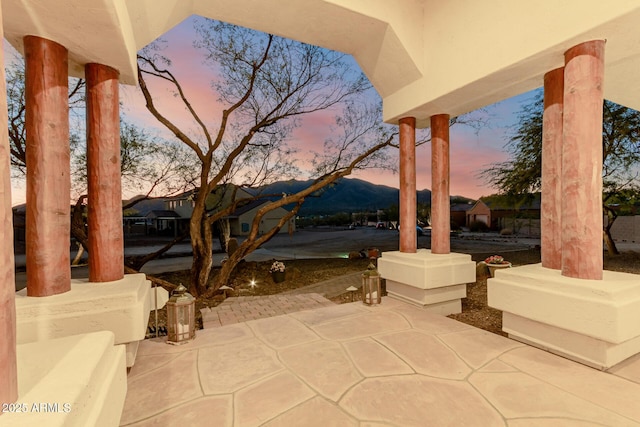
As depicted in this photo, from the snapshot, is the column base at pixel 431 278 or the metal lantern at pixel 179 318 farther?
the column base at pixel 431 278

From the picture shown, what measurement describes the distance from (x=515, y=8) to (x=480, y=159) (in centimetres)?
4372

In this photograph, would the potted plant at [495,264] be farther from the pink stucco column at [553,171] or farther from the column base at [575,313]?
Answer: the column base at [575,313]

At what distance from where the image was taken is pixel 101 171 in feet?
9.77

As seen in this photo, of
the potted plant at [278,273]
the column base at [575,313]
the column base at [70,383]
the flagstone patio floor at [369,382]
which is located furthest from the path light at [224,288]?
the column base at [575,313]

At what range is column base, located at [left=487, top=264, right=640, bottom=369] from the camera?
2.51 metres

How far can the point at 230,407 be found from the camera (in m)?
2.20

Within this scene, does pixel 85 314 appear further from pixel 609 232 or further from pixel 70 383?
pixel 609 232

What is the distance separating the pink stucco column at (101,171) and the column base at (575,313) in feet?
14.6

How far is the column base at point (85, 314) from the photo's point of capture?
7.89 feet

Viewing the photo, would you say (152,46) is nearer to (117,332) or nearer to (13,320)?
(117,332)

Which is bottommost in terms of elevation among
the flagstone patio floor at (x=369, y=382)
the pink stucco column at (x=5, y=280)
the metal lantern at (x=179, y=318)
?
the flagstone patio floor at (x=369, y=382)

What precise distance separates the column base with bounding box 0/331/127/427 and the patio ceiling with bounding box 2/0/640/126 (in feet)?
8.06

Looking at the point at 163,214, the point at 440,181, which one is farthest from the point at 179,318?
the point at 163,214

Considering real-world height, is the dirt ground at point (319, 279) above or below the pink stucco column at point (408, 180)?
below
